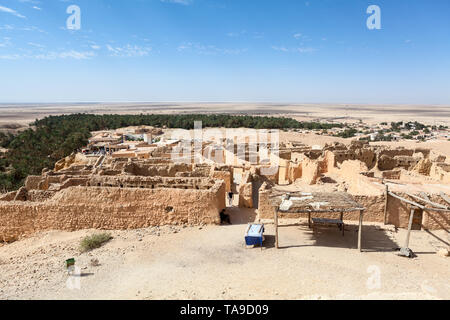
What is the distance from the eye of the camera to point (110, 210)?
12.5m

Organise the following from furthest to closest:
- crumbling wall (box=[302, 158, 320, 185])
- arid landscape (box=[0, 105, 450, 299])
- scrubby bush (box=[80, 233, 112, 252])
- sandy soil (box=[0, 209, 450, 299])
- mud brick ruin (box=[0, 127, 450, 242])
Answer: crumbling wall (box=[302, 158, 320, 185]) → mud brick ruin (box=[0, 127, 450, 242]) → scrubby bush (box=[80, 233, 112, 252]) → arid landscape (box=[0, 105, 450, 299]) → sandy soil (box=[0, 209, 450, 299])

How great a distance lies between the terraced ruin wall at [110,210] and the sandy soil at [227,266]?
1.72 ft

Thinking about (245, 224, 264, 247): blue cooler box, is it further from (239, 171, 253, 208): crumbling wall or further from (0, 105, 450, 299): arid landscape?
(239, 171, 253, 208): crumbling wall

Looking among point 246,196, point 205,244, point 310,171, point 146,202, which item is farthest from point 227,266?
point 310,171

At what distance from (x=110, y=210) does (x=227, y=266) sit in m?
6.14

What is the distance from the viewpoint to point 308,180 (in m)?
19.6

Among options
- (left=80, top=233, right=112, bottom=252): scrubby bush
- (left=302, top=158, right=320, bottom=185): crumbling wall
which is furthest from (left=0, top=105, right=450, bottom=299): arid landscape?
(left=302, top=158, right=320, bottom=185): crumbling wall

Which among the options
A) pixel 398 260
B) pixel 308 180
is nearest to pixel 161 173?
pixel 308 180

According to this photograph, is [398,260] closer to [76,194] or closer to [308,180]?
[308,180]

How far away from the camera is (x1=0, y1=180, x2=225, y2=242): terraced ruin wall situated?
478 inches

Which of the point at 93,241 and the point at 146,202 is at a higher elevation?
the point at 146,202

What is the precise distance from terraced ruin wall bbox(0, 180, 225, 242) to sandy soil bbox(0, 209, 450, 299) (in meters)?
0.52

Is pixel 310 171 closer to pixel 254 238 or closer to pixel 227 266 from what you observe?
pixel 254 238
